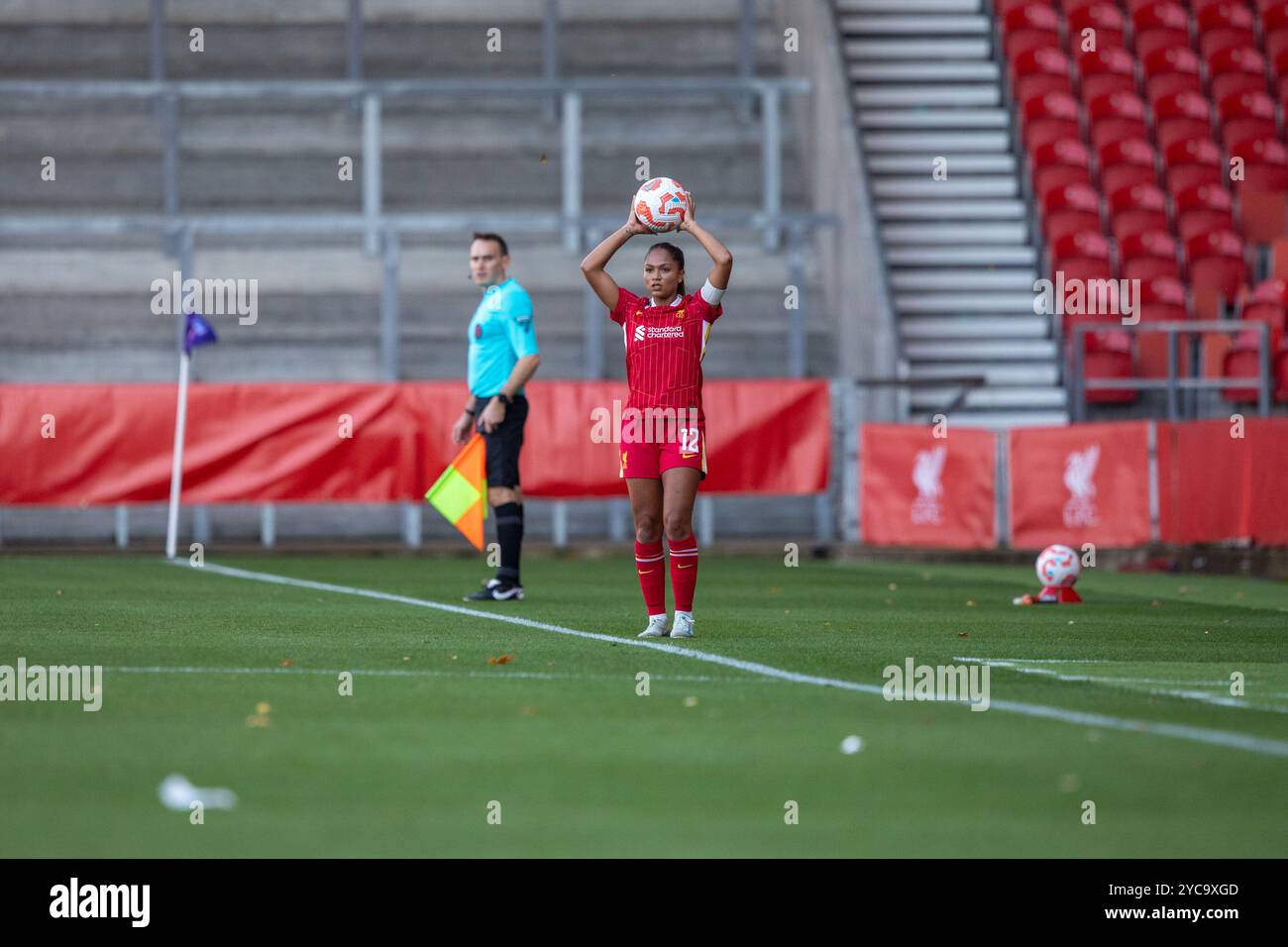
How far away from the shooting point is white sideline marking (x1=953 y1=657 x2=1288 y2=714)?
22.6 ft

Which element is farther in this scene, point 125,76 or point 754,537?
point 125,76

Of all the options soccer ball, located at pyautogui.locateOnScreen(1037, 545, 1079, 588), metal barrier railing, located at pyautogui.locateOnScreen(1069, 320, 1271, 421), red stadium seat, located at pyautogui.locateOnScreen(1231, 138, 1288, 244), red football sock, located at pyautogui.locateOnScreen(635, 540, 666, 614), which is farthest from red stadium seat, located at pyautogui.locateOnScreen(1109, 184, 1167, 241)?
red football sock, located at pyautogui.locateOnScreen(635, 540, 666, 614)

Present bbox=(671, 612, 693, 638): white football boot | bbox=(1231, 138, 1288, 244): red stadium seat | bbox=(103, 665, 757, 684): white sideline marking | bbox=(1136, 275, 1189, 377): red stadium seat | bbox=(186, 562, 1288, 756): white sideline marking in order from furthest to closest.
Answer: bbox=(1231, 138, 1288, 244): red stadium seat < bbox=(1136, 275, 1189, 377): red stadium seat < bbox=(671, 612, 693, 638): white football boot < bbox=(103, 665, 757, 684): white sideline marking < bbox=(186, 562, 1288, 756): white sideline marking

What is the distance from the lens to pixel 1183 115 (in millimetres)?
24438

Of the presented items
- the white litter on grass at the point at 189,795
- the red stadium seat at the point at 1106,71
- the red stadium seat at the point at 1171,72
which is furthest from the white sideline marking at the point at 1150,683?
the red stadium seat at the point at 1171,72

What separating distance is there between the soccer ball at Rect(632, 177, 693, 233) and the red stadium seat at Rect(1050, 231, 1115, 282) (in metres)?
13.5

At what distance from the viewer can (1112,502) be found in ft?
55.9

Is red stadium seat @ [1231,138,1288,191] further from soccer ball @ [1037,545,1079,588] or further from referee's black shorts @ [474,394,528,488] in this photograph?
referee's black shorts @ [474,394,528,488]

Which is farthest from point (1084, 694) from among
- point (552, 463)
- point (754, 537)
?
point (754, 537)

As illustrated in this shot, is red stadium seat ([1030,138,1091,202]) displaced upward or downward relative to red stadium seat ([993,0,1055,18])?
downward

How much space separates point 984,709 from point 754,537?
49.4 ft

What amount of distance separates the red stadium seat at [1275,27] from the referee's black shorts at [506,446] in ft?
54.7

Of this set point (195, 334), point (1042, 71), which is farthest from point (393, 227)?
point (1042, 71)
